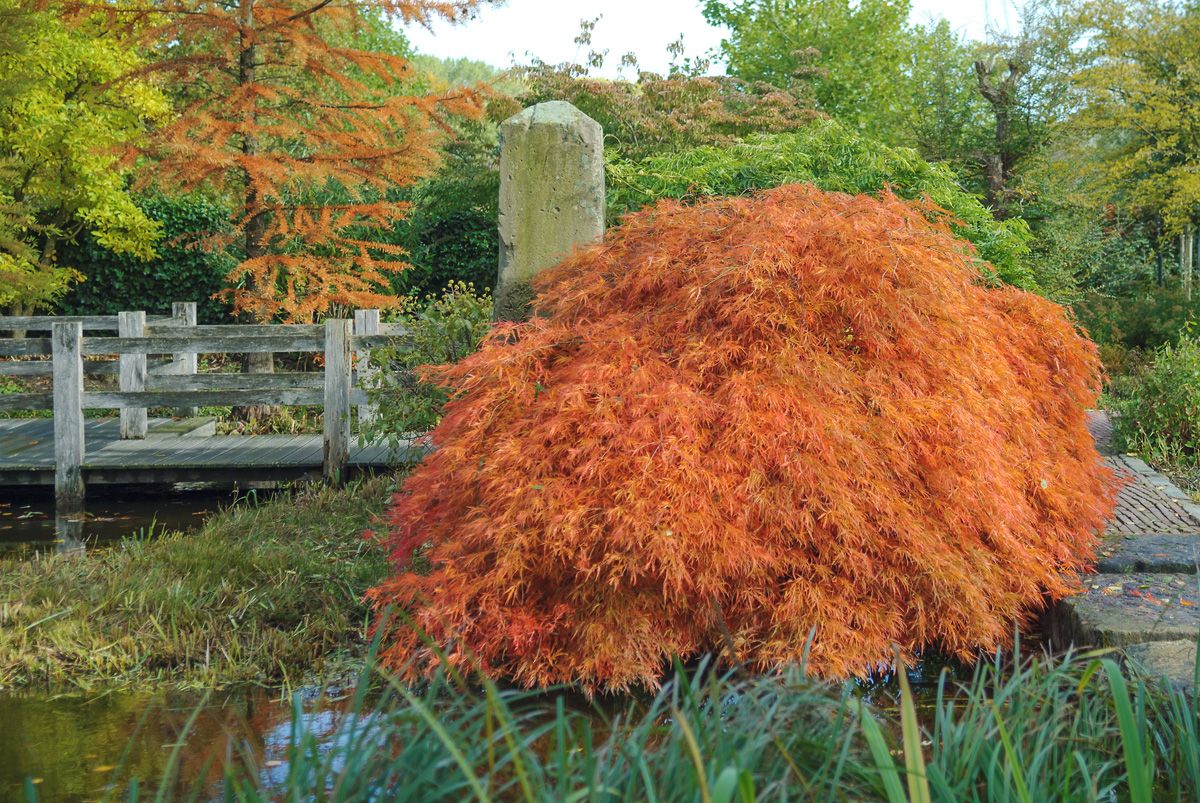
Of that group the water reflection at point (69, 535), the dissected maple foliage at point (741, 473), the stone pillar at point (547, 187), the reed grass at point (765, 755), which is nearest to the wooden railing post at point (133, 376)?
the water reflection at point (69, 535)

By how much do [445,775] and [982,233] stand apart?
323 inches

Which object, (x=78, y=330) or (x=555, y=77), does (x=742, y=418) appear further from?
(x=555, y=77)

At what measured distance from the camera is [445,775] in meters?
2.13

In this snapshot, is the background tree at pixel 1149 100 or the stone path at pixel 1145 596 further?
the background tree at pixel 1149 100

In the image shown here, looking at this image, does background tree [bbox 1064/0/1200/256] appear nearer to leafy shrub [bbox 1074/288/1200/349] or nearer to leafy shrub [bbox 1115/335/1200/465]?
leafy shrub [bbox 1074/288/1200/349]

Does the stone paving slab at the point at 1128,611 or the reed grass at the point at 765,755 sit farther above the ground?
the reed grass at the point at 765,755

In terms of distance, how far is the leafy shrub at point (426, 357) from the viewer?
6645mm

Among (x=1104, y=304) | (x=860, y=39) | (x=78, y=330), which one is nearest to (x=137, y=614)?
(x=78, y=330)

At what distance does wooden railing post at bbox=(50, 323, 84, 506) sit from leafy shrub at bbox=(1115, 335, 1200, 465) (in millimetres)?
8184

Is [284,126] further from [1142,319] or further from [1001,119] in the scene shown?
[1001,119]

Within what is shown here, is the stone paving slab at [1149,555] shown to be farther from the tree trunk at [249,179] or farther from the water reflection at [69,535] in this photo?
the tree trunk at [249,179]

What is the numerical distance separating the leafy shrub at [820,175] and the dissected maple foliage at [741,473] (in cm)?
425

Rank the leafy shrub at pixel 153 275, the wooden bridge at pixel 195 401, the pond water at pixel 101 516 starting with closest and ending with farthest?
the pond water at pixel 101 516 < the wooden bridge at pixel 195 401 < the leafy shrub at pixel 153 275

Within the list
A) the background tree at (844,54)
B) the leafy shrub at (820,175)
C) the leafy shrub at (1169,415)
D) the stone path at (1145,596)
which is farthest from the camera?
the background tree at (844,54)
